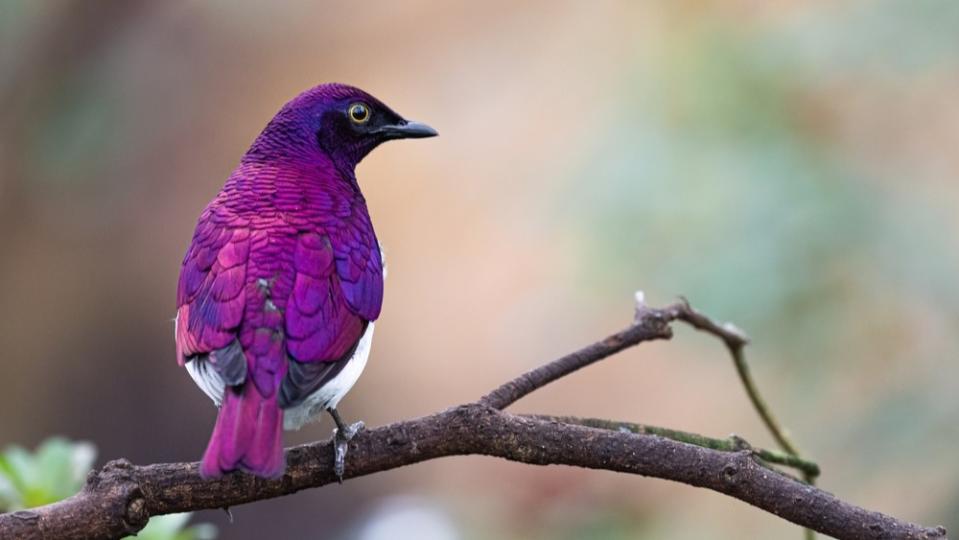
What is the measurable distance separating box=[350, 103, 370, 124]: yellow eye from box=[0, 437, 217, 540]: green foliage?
4.25ft

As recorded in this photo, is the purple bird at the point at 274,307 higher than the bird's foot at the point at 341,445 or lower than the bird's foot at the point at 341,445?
higher

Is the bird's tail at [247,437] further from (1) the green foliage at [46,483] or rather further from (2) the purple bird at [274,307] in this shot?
(1) the green foliage at [46,483]

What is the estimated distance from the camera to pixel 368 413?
950cm

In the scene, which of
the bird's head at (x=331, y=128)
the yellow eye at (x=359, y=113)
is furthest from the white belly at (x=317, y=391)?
the yellow eye at (x=359, y=113)

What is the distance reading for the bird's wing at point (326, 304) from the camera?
2625 millimetres

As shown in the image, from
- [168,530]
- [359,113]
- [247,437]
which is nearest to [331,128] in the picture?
[359,113]

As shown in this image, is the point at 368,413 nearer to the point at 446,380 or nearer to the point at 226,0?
the point at 446,380

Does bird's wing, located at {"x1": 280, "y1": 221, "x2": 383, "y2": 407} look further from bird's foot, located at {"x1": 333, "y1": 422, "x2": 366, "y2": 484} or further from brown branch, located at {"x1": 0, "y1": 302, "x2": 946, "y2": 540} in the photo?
brown branch, located at {"x1": 0, "y1": 302, "x2": 946, "y2": 540}

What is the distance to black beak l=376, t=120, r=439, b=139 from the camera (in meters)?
3.74

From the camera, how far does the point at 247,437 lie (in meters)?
2.35

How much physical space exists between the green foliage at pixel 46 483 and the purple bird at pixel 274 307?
0.38m

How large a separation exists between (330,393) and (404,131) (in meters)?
1.21

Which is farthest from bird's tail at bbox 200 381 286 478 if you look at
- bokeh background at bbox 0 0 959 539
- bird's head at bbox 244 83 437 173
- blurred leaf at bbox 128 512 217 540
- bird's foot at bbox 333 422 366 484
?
bokeh background at bbox 0 0 959 539

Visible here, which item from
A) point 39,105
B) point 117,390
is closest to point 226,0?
point 39,105
